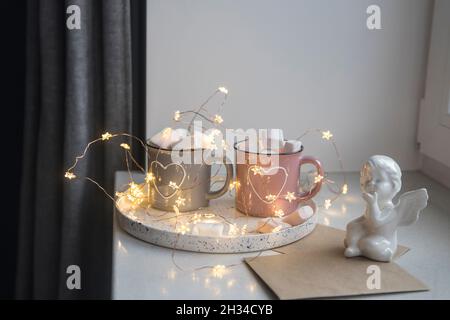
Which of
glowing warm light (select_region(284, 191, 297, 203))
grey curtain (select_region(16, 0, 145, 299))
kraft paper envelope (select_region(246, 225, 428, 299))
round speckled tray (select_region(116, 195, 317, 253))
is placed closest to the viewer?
kraft paper envelope (select_region(246, 225, 428, 299))

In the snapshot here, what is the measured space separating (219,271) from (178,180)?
226 mm

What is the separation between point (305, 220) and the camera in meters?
1.00

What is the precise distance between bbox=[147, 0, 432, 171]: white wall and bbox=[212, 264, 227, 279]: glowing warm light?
0.52 metres

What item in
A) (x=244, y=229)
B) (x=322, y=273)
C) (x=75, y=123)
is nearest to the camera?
(x=322, y=273)

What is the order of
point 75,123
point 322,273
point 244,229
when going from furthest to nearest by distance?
point 75,123
point 244,229
point 322,273

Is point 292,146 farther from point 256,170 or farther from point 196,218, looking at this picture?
point 196,218

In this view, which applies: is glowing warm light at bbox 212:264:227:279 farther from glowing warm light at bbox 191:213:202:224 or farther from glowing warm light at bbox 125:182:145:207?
glowing warm light at bbox 125:182:145:207

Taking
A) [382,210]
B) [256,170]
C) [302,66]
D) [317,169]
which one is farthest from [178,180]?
[302,66]

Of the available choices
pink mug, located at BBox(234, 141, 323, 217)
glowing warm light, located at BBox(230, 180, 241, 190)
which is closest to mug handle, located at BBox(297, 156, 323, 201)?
pink mug, located at BBox(234, 141, 323, 217)

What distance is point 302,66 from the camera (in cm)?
135

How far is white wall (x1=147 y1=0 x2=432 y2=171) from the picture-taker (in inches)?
51.2

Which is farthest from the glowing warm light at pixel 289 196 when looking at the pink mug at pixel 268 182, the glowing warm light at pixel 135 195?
the glowing warm light at pixel 135 195

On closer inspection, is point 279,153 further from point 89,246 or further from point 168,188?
point 89,246
